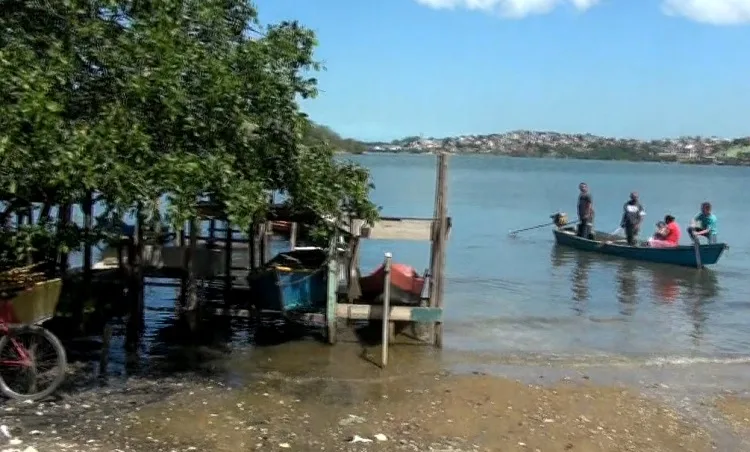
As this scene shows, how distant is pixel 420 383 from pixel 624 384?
319 centimetres

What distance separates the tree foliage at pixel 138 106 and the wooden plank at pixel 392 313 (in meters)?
3.36

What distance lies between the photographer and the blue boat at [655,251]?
28.8 meters

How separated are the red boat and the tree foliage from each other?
4373 mm

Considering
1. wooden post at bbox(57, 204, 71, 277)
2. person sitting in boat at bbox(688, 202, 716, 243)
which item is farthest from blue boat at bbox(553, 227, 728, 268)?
wooden post at bbox(57, 204, 71, 277)

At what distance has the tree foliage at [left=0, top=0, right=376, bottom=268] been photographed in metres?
8.18

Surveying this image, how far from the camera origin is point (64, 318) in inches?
525

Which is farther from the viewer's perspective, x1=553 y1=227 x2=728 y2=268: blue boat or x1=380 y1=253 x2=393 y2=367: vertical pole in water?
x1=553 y1=227 x2=728 y2=268: blue boat

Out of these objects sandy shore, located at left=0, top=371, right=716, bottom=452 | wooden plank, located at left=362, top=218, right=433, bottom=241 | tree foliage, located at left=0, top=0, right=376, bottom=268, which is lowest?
sandy shore, located at left=0, top=371, right=716, bottom=452

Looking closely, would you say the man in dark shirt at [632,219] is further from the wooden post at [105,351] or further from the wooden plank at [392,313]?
the wooden post at [105,351]

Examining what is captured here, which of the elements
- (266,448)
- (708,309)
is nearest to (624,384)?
(266,448)

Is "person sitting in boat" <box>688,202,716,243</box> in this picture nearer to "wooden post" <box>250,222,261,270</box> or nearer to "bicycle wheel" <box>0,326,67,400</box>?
"wooden post" <box>250,222,261,270</box>

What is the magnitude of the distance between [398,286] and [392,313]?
3.59 ft

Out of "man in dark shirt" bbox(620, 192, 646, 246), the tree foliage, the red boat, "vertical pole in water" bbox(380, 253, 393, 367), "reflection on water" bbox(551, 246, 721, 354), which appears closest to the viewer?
the tree foliage

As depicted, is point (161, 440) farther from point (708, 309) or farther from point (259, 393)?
point (708, 309)
